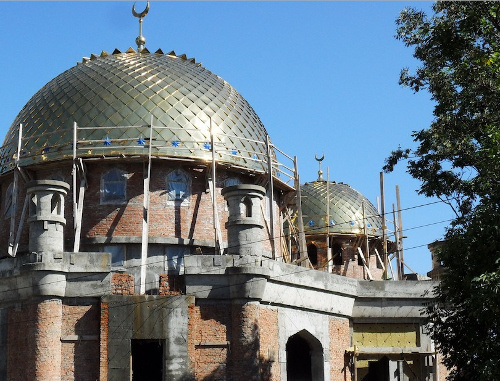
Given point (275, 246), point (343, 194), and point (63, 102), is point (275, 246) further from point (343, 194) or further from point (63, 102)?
point (343, 194)

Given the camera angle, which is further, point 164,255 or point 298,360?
point 298,360

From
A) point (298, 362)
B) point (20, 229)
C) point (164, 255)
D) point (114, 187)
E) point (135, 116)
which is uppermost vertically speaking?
point (135, 116)

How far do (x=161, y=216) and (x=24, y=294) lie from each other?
533 cm

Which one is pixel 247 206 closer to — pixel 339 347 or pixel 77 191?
pixel 339 347

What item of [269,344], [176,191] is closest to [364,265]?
[176,191]

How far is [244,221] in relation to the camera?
22.0 metres

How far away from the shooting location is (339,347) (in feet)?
81.5

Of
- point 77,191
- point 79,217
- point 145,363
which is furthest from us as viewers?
point 77,191

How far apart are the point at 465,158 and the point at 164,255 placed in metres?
9.88

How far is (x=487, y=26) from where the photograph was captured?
56.8 feet

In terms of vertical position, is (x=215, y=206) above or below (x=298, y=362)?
above

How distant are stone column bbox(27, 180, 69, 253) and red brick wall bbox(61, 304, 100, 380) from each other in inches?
63.9

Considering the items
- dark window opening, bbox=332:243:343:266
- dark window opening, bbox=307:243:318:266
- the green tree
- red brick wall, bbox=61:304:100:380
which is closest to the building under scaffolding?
red brick wall, bbox=61:304:100:380

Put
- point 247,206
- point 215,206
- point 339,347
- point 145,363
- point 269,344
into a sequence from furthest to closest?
point 145,363
point 215,206
point 339,347
point 247,206
point 269,344
